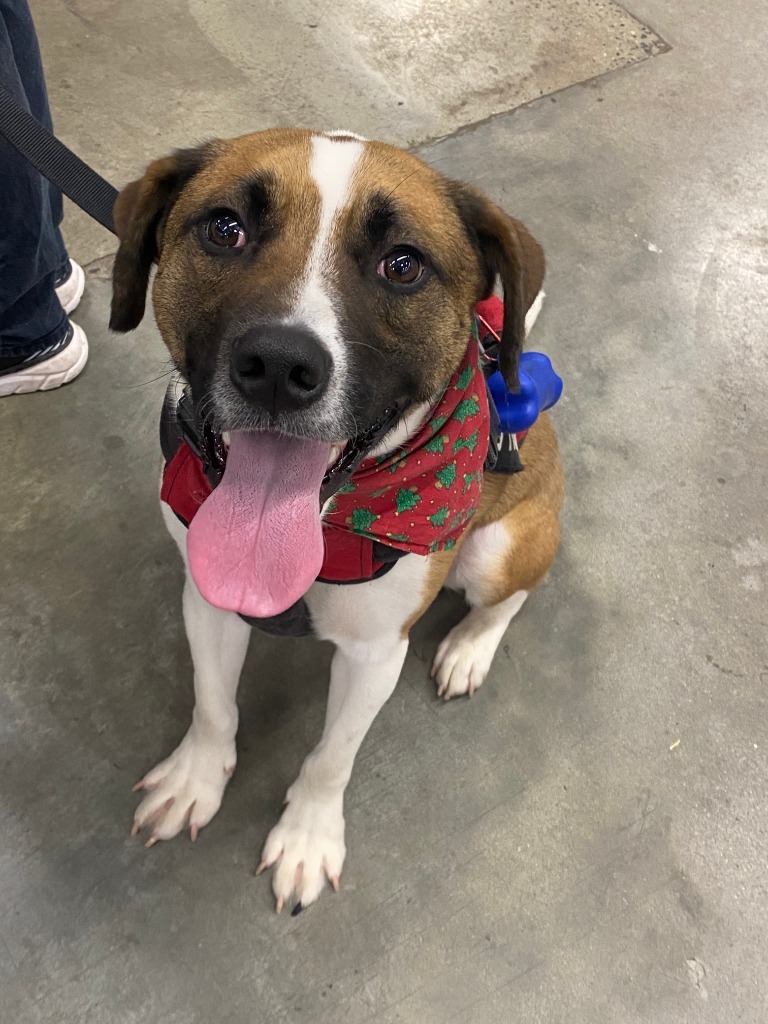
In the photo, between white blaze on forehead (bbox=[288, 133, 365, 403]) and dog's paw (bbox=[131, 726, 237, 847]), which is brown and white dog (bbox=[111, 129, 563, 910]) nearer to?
white blaze on forehead (bbox=[288, 133, 365, 403])

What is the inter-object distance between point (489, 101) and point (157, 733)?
355 cm

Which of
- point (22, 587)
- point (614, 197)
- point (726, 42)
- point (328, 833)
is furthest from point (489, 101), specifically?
point (328, 833)

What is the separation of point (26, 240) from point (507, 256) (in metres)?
1.66

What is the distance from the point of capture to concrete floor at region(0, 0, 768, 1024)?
6.31 feet

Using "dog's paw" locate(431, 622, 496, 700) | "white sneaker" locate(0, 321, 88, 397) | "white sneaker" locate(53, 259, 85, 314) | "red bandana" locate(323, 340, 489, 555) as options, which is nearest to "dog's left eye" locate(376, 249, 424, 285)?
"red bandana" locate(323, 340, 489, 555)

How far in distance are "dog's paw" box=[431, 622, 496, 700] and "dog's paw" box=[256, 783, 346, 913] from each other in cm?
49

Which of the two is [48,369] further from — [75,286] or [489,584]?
[489,584]

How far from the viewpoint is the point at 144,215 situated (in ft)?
4.89

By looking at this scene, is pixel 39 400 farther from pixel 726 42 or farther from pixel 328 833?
pixel 726 42

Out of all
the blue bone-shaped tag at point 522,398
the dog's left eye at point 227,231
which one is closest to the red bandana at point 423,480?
the blue bone-shaped tag at point 522,398

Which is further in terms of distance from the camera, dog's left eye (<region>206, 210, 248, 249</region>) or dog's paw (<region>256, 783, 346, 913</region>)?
dog's paw (<region>256, 783, 346, 913</region>)

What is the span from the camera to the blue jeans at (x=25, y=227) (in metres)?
2.21

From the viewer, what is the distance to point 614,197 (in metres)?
3.72

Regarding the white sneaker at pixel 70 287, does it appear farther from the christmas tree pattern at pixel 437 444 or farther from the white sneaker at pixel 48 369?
the christmas tree pattern at pixel 437 444
